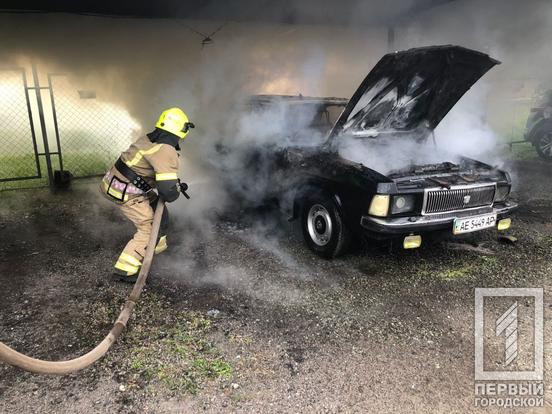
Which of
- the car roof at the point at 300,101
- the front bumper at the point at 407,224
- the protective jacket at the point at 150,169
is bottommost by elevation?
the front bumper at the point at 407,224

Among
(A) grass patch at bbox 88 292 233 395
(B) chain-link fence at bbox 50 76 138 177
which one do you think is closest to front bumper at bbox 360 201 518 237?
(A) grass patch at bbox 88 292 233 395

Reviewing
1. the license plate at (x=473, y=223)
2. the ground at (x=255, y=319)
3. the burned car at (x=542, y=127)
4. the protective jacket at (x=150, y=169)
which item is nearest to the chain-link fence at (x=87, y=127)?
the ground at (x=255, y=319)

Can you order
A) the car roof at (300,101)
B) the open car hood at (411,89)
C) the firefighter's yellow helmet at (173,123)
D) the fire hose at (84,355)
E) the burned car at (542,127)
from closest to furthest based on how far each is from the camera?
the fire hose at (84,355) < the firefighter's yellow helmet at (173,123) < the open car hood at (411,89) < the car roof at (300,101) < the burned car at (542,127)

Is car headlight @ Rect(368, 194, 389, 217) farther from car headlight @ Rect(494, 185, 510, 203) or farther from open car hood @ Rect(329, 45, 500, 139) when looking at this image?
car headlight @ Rect(494, 185, 510, 203)

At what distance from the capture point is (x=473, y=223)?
3689 mm

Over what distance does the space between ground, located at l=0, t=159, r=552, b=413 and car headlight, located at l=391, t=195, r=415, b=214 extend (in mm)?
700

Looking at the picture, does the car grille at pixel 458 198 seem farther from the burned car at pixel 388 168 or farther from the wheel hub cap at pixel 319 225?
the wheel hub cap at pixel 319 225

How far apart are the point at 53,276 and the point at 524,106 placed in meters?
10.6

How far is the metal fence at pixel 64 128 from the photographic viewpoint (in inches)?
317

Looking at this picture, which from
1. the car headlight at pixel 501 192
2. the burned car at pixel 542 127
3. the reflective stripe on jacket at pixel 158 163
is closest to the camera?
the reflective stripe on jacket at pixel 158 163

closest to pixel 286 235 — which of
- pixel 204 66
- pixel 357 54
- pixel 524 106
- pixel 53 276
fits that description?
pixel 53 276

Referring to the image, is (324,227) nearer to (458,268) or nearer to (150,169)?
(458,268)

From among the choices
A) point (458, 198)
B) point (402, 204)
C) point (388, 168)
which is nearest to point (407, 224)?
point (402, 204)

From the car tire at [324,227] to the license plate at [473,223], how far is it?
0.97 m
